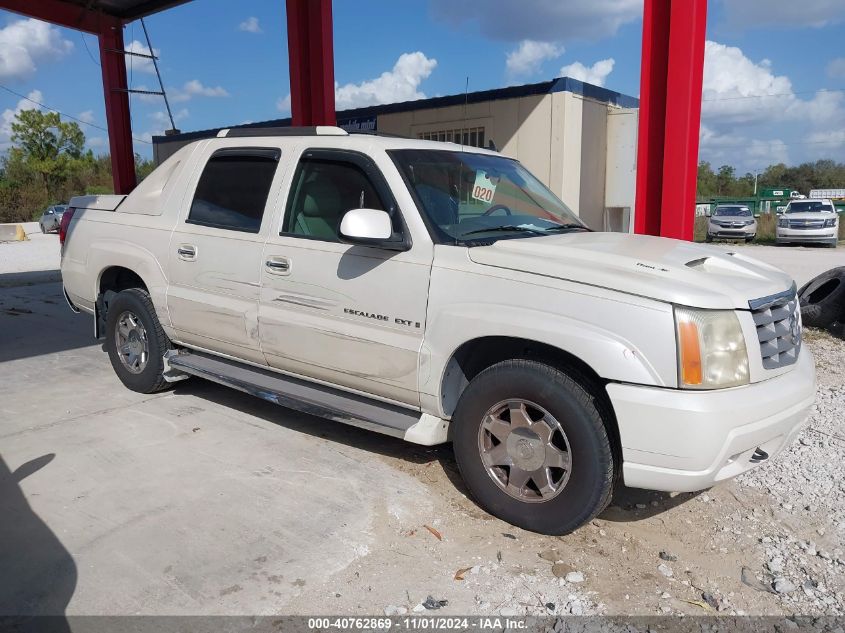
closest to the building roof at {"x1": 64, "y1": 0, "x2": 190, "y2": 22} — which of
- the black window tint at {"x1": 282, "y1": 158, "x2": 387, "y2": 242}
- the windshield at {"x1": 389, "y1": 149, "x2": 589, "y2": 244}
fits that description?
the black window tint at {"x1": 282, "y1": 158, "x2": 387, "y2": 242}

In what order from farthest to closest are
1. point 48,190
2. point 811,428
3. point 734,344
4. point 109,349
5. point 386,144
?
1. point 48,190
2. point 109,349
3. point 811,428
4. point 386,144
5. point 734,344

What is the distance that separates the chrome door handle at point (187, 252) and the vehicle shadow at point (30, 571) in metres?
1.81

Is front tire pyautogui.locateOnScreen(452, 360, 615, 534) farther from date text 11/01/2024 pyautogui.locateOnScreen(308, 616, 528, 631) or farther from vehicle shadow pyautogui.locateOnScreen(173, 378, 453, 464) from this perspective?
vehicle shadow pyautogui.locateOnScreen(173, 378, 453, 464)

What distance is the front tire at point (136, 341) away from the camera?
517 cm

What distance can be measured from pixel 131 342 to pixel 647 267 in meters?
4.19

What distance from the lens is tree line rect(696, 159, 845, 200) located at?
65.4 meters

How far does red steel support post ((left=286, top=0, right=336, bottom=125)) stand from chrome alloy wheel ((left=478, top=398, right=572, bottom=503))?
24.2 feet

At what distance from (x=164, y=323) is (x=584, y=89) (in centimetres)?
1071

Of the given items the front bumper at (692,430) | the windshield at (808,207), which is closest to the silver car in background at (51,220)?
the windshield at (808,207)

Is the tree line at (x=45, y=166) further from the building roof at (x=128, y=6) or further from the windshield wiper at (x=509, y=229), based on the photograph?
the windshield wiper at (x=509, y=229)

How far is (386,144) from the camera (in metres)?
3.97

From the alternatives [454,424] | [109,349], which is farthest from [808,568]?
[109,349]

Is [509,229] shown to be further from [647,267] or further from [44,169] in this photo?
[44,169]

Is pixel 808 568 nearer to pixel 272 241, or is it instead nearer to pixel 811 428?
pixel 811 428
